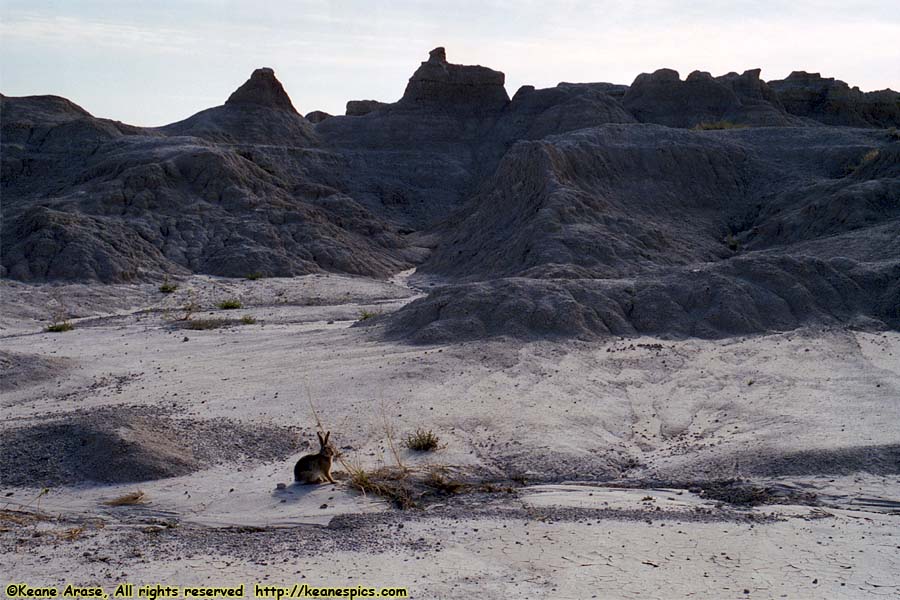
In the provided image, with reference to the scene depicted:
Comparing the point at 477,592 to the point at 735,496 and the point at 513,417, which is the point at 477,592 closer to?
Answer: the point at 735,496

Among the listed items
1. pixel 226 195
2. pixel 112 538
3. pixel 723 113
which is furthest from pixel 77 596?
pixel 723 113

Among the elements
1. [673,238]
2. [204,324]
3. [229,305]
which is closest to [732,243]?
[673,238]

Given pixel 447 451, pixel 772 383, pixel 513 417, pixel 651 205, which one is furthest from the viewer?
pixel 651 205

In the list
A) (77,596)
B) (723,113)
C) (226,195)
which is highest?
(723,113)

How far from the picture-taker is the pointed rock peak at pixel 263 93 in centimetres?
3922

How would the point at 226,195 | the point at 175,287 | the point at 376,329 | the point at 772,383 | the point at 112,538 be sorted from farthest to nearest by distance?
the point at 226,195 < the point at 175,287 < the point at 376,329 < the point at 772,383 < the point at 112,538

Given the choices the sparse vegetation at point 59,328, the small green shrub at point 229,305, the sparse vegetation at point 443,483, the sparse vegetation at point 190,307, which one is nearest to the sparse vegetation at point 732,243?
the small green shrub at point 229,305

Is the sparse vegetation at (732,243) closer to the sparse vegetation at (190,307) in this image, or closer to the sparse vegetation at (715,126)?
the sparse vegetation at (715,126)

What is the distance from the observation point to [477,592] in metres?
5.95

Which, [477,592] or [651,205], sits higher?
[651,205]

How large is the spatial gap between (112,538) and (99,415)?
8.60 feet

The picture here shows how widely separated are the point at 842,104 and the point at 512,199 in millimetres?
22263

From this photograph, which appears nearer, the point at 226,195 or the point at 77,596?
the point at 77,596

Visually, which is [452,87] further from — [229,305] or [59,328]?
[59,328]
